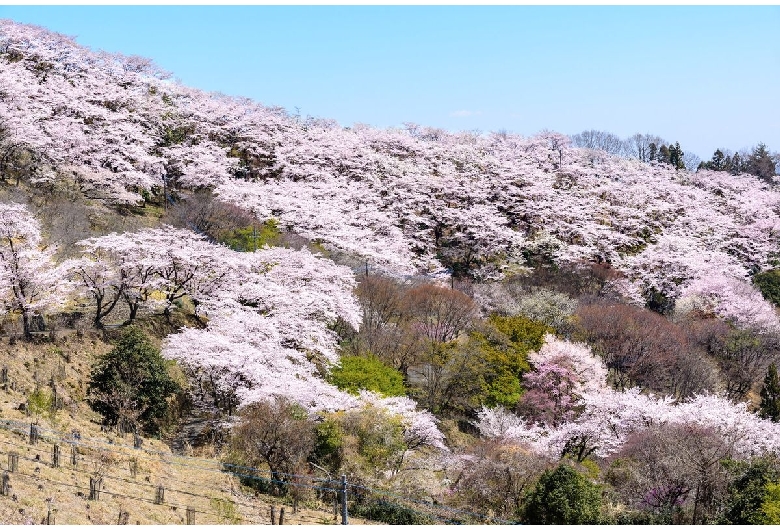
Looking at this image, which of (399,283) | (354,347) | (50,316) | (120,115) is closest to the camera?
(50,316)

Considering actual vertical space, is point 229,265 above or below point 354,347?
above

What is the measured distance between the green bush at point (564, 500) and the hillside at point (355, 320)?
0.12 meters

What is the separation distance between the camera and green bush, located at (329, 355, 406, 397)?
1105 inches

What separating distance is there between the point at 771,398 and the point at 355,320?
76.3 feet

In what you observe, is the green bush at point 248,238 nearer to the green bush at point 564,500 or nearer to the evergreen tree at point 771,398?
the green bush at point 564,500

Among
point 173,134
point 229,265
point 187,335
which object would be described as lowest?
point 187,335

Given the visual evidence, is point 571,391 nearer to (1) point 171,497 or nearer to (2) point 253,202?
(1) point 171,497

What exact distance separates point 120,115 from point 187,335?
38686 mm

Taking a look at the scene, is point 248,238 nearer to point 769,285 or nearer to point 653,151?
point 769,285

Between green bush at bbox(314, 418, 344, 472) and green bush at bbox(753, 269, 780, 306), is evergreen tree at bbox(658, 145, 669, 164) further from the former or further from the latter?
green bush at bbox(314, 418, 344, 472)

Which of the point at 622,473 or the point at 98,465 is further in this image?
the point at 622,473

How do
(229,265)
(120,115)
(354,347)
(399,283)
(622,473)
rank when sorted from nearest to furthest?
(622,473), (229,265), (354,347), (399,283), (120,115)

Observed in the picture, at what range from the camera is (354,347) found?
34.4m

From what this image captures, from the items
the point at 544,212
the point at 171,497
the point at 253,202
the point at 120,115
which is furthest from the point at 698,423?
the point at 120,115
